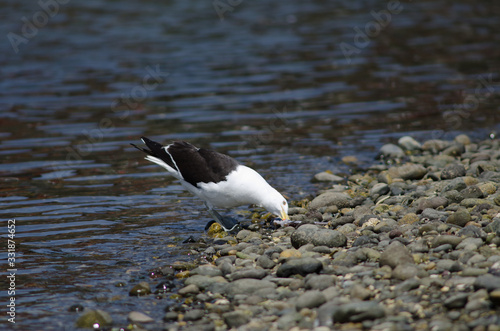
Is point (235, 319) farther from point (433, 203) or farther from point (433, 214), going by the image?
point (433, 203)

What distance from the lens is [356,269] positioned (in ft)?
22.2

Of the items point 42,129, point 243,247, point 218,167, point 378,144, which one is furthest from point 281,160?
point 42,129

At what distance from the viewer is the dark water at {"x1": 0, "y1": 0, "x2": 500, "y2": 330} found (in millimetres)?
8539

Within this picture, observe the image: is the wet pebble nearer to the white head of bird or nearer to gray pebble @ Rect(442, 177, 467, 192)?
gray pebble @ Rect(442, 177, 467, 192)

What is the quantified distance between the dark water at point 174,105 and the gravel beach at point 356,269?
562mm

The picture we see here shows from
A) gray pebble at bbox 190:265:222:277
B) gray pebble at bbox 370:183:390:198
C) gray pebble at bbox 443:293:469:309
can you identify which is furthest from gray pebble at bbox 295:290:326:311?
gray pebble at bbox 370:183:390:198

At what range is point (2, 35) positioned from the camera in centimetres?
2619

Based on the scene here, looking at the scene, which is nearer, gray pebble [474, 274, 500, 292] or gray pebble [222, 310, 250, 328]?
gray pebble [474, 274, 500, 292]

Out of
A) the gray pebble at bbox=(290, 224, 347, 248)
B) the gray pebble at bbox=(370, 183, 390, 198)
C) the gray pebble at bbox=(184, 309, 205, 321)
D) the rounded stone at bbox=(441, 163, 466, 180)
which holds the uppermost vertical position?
the rounded stone at bbox=(441, 163, 466, 180)

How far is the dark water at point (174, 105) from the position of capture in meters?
8.54

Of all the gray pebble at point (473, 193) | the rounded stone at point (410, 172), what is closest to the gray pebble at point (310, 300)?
the gray pebble at point (473, 193)

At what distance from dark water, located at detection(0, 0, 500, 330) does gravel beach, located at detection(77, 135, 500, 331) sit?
0.56 meters

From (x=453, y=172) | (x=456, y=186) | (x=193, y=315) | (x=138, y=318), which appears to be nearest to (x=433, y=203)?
(x=456, y=186)

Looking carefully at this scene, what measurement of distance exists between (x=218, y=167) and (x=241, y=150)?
15.1 ft
